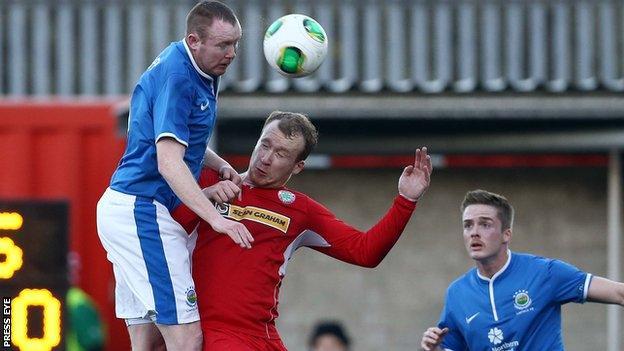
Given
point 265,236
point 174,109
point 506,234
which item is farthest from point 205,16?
point 506,234

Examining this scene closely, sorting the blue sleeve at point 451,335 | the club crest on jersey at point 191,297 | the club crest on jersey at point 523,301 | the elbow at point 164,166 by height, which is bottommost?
the blue sleeve at point 451,335

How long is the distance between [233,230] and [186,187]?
26 centimetres

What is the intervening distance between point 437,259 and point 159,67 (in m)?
7.10

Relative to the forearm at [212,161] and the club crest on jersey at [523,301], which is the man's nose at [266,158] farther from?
the club crest on jersey at [523,301]

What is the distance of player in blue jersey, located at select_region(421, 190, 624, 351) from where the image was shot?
8.49m

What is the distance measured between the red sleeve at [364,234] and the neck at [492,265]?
135 centimetres

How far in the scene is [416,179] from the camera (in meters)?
7.36

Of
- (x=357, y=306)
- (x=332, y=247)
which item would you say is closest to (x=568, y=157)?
(x=357, y=306)

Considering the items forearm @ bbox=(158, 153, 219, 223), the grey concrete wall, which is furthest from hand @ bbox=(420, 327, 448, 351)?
the grey concrete wall

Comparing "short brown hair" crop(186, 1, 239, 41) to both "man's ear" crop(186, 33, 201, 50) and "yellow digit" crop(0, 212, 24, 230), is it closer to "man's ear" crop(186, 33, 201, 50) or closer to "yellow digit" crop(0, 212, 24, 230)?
"man's ear" crop(186, 33, 201, 50)

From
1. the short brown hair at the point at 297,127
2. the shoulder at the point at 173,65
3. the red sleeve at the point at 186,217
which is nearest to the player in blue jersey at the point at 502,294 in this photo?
the short brown hair at the point at 297,127

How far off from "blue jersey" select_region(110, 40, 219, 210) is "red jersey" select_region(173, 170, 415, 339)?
20cm

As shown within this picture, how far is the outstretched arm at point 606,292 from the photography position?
26.9ft

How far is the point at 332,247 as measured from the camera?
759 cm
